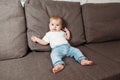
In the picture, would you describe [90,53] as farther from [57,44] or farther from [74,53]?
[57,44]

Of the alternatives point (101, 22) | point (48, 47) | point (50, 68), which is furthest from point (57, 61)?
point (101, 22)

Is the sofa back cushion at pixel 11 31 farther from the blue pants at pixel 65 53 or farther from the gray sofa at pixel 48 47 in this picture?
the blue pants at pixel 65 53

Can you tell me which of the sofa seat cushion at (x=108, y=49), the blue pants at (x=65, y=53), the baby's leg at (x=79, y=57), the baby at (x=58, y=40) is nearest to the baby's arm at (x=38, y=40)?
the baby at (x=58, y=40)

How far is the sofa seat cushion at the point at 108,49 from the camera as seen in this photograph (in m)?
1.60

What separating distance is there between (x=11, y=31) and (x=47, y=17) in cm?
39

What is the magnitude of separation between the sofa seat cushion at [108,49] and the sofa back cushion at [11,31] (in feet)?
2.39

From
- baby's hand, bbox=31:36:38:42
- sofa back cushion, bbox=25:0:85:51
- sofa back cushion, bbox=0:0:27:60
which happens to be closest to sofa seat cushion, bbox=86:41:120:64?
sofa back cushion, bbox=25:0:85:51

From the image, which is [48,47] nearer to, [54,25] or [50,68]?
[54,25]

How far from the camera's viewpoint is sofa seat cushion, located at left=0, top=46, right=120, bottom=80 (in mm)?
1252

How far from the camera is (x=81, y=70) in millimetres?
1346

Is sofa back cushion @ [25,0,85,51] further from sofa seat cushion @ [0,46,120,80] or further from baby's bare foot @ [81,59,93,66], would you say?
baby's bare foot @ [81,59,93,66]

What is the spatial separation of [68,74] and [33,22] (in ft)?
2.18

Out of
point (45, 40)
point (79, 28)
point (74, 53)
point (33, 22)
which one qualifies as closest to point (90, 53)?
point (74, 53)

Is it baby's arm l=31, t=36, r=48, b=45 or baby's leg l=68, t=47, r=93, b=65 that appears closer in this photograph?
baby's leg l=68, t=47, r=93, b=65
